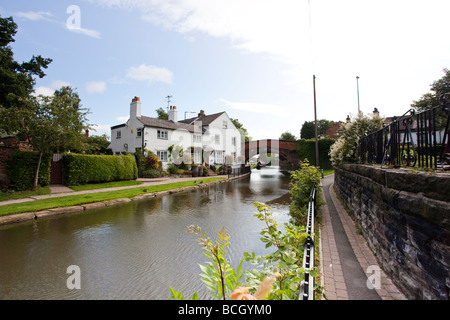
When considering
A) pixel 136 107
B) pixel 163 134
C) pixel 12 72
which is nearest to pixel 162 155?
pixel 163 134

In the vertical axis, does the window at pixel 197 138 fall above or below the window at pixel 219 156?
above

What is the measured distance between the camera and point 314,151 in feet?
117

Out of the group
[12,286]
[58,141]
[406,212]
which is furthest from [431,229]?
[58,141]

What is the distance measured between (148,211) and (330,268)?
Answer: 7484 millimetres

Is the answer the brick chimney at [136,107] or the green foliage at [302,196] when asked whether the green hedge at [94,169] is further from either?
the green foliage at [302,196]

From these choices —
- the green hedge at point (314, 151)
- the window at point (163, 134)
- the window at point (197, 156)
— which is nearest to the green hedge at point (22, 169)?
the window at point (163, 134)

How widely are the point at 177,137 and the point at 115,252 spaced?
22934 mm

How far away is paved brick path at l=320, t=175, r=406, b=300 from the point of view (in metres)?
2.96

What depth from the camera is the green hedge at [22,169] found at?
1212cm

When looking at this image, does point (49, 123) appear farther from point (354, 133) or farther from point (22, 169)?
point (354, 133)

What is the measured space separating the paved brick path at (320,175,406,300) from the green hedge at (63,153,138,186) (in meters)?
15.5

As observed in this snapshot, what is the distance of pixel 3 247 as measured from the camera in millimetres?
5406

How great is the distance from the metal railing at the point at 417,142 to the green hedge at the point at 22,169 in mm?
16007

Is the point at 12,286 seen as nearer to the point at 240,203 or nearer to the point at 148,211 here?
the point at 148,211
